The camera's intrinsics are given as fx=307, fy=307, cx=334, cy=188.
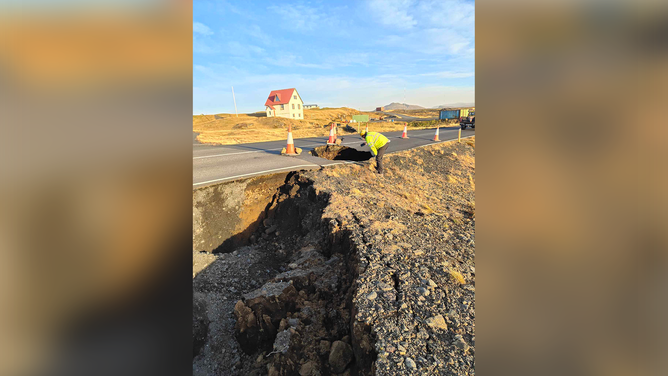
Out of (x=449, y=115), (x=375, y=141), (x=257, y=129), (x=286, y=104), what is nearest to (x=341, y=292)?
(x=375, y=141)

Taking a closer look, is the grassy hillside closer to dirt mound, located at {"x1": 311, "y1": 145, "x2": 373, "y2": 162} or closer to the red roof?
dirt mound, located at {"x1": 311, "y1": 145, "x2": 373, "y2": 162}

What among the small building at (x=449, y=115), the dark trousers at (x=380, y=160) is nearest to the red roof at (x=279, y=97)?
the small building at (x=449, y=115)

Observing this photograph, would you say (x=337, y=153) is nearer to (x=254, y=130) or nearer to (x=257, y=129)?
(x=254, y=130)

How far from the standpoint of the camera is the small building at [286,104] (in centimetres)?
5019

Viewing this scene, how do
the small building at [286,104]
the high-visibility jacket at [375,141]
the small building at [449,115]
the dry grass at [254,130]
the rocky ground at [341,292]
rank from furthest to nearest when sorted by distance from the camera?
the small building at [286,104] → the small building at [449,115] → the dry grass at [254,130] → the high-visibility jacket at [375,141] → the rocky ground at [341,292]
